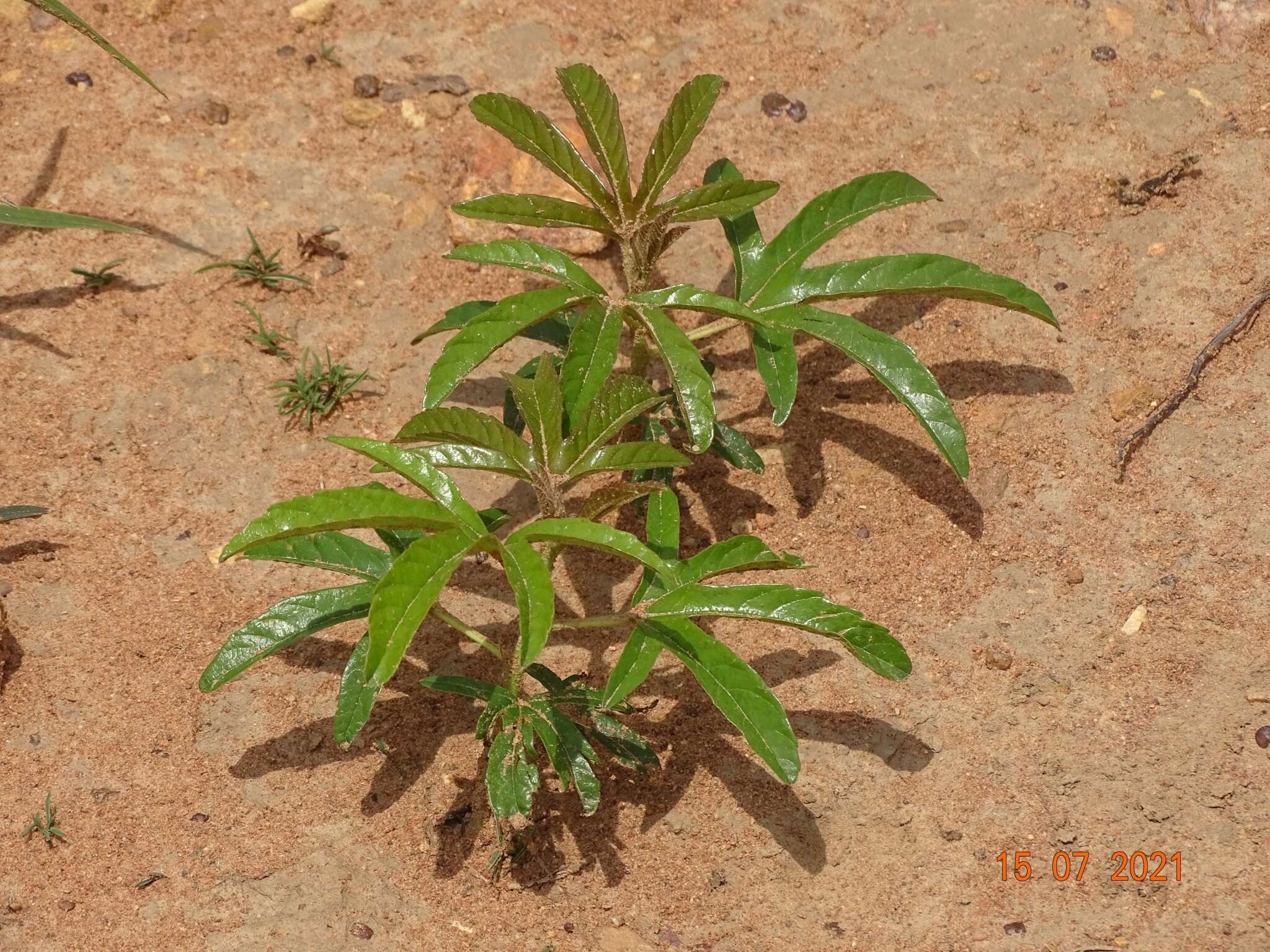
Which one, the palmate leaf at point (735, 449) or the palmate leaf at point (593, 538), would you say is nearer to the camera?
the palmate leaf at point (593, 538)

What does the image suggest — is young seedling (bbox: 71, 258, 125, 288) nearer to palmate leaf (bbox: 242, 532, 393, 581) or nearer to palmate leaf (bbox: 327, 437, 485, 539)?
palmate leaf (bbox: 242, 532, 393, 581)

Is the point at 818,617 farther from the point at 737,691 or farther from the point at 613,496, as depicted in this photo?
the point at 613,496

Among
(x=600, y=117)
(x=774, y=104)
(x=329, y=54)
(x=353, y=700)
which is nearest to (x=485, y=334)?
(x=600, y=117)

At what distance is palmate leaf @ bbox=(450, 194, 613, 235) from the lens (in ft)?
7.79

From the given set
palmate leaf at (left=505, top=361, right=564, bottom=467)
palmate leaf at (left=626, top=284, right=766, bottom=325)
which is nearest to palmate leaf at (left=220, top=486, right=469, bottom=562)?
palmate leaf at (left=505, top=361, right=564, bottom=467)

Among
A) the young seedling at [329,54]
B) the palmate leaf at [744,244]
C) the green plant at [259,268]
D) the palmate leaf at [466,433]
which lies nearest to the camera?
the palmate leaf at [466,433]

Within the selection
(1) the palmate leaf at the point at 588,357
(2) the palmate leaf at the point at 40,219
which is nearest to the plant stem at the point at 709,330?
(1) the palmate leaf at the point at 588,357

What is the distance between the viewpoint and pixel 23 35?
3727 mm

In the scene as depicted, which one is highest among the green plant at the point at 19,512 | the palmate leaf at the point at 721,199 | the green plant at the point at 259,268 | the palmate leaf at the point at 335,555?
the palmate leaf at the point at 721,199

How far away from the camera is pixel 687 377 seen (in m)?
2.29

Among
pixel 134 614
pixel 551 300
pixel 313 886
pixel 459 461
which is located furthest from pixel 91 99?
pixel 313 886

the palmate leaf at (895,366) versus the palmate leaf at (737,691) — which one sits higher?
the palmate leaf at (895,366)

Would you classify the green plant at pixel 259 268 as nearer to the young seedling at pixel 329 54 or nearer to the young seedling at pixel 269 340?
the young seedling at pixel 269 340

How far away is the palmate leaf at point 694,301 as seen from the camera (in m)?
2.35
